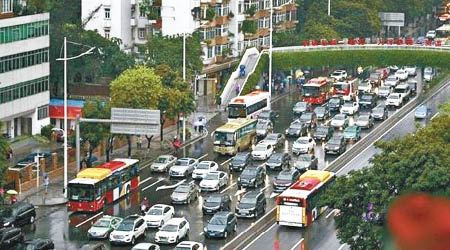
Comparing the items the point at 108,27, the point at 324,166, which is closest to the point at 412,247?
the point at 324,166

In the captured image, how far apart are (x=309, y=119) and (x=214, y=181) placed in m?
22.0

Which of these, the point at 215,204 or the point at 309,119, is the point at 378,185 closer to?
the point at 215,204

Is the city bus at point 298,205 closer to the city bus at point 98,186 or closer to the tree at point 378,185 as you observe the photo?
the tree at point 378,185

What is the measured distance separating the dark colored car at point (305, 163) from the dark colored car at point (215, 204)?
9672mm

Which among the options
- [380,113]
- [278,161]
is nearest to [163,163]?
[278,161]

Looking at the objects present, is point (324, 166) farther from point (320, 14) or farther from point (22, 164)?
point (320, 14)

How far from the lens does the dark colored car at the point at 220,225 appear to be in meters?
41.1

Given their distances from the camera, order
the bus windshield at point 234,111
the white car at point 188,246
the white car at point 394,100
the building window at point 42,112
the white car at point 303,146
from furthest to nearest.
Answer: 1. the white car at point 394,100
2. the bus windshield at point 234,111
3. the building window at point 42,112
4. the white car at point 303,146
5. the white car at point 188,246

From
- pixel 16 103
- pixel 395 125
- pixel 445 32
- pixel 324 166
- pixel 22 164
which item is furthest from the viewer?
pixel 445 32

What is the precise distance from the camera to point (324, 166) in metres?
58.8

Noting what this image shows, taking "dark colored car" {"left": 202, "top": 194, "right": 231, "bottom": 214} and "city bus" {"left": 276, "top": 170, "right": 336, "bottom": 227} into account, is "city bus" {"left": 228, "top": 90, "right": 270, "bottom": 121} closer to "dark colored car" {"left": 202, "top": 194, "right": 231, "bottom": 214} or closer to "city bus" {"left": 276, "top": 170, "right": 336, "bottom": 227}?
"dark colored car" {"left": 202, "top": 194, "right": 231, "bottom": 214}

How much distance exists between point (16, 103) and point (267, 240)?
27143 millimetres

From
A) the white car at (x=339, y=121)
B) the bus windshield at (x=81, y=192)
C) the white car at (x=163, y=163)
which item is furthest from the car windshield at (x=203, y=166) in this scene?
the white car at (x=339, y=121)

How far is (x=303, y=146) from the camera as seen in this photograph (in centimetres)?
6247
